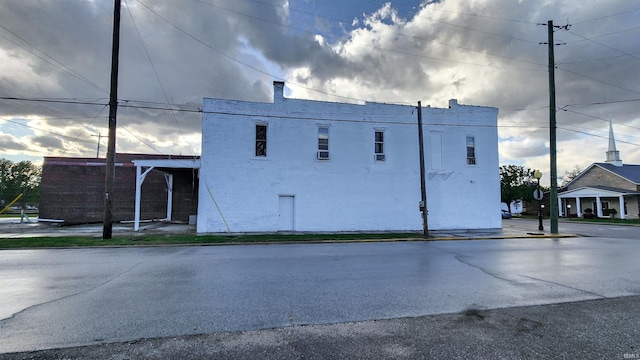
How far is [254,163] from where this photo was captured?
18.7 m

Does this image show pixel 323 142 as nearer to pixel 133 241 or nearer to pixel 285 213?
pixel 285 213

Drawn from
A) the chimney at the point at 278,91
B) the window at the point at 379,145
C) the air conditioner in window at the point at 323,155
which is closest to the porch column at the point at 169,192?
the chimney at the point at 278,91

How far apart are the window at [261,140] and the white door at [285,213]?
283cm

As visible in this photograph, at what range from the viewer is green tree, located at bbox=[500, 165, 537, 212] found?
156ft

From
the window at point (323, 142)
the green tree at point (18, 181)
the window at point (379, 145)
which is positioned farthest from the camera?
the green tree at point (18, 181)

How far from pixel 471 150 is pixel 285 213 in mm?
12987

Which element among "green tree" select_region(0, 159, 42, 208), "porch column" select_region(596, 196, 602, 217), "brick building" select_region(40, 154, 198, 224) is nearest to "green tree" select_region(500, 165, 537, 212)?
"porch column" select_region(596, 196, 602, 217)

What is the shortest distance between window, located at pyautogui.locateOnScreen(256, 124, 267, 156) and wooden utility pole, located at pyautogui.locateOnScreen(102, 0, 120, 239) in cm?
704

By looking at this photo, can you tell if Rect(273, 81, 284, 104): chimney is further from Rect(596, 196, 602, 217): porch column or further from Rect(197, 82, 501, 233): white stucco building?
Rect(596, 196, 602, 217): porch column

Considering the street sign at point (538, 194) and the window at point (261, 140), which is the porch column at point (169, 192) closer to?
the window at point (261, 140)

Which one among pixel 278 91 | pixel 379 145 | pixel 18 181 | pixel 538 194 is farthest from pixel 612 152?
pixel 18 181

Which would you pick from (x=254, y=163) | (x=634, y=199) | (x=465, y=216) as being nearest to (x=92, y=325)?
(x=254, y=163)

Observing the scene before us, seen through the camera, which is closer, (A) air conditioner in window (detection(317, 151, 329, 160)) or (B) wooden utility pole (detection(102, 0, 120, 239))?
(B) wooden utility pole (detection(102, 0, 120, 239))

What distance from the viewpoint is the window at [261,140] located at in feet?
62.4
